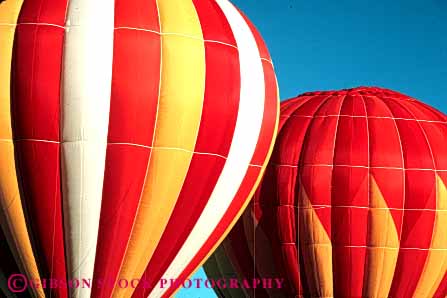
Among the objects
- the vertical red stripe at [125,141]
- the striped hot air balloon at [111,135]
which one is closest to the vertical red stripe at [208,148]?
the striped hot air balloon at [111,135]

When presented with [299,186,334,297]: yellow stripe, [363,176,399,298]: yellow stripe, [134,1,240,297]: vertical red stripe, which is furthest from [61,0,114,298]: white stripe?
[363,176,399,298]: yellow stripe

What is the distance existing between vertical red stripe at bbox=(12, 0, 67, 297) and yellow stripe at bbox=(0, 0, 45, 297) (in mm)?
78

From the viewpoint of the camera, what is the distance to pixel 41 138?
13.6m

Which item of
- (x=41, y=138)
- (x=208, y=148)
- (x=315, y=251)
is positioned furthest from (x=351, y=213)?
(x=41, y=138)

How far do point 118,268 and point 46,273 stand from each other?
86 cm

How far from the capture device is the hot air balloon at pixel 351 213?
18.2 m

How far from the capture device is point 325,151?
1855 cm

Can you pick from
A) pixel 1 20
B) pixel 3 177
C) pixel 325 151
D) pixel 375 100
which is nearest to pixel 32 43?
pixel 1 20

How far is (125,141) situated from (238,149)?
1.75 meters

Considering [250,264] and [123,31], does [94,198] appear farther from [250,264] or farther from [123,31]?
[250,264]

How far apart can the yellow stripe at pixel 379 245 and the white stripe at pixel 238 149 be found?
12.0 feet

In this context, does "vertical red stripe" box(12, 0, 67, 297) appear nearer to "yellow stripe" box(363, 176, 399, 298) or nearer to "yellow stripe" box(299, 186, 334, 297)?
"yellow stripe" box(299, 186, 334, 297)

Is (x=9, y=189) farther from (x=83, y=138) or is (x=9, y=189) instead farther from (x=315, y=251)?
(x=315, y=251)

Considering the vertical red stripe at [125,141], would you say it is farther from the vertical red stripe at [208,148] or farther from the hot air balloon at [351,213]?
the hot air balloon at [351,213]
